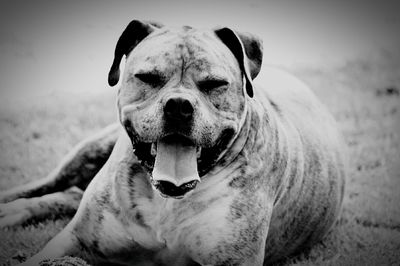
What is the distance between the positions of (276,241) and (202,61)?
140 cm

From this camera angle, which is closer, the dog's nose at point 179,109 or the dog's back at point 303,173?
the dog's nose at point 179,109

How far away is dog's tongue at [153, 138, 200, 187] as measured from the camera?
9.98ft

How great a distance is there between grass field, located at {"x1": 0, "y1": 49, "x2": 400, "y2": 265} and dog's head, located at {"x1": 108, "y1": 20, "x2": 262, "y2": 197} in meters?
1.33

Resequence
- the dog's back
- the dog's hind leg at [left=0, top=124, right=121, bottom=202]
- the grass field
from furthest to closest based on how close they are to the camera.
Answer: the dog's hind leg at [left=0, top=124, right=121, bottom=202], the grass field, the dog's back

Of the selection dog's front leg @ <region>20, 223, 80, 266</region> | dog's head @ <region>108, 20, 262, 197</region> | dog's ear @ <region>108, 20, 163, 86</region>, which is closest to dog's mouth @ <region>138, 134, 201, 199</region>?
dog's head @ <region>108, 20, 262, 197</region>

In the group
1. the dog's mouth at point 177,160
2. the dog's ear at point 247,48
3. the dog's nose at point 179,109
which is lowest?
the dog's mouth at point 177,160

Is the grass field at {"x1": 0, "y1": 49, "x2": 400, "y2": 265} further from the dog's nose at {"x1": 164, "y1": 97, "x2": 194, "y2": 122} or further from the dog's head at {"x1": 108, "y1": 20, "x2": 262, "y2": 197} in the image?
the dog's nose at {"x1": 164, "y1": 97, "x2": 194, "y2": 122}

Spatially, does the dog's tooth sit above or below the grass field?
above

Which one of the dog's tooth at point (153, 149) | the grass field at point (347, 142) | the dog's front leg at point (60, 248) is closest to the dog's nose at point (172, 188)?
the dog's tooth at point (153, 149)

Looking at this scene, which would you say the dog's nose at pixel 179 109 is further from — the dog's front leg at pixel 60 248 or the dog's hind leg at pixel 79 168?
the dog's hind leg at pixel 79 168

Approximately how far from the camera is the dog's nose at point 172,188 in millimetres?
3035

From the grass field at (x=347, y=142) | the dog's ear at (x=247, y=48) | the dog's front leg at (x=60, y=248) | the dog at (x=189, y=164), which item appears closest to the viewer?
the dog at (x=189, y=164)

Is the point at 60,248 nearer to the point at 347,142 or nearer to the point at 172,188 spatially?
the point at 172,188

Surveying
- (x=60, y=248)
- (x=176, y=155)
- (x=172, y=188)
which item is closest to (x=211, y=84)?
(x=176, y=155)
